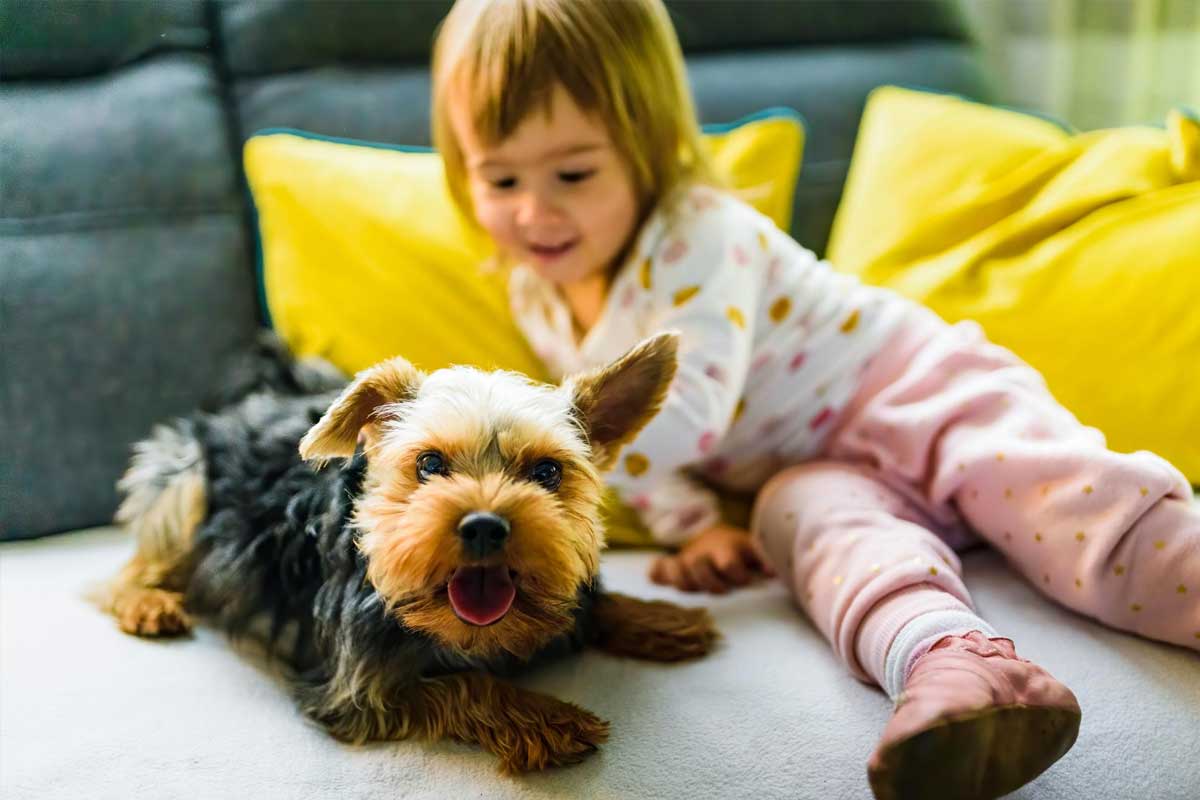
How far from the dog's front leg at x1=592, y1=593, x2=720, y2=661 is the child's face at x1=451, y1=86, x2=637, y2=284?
0.33 m

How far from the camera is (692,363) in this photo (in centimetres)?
106

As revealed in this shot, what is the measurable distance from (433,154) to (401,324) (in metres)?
0.31

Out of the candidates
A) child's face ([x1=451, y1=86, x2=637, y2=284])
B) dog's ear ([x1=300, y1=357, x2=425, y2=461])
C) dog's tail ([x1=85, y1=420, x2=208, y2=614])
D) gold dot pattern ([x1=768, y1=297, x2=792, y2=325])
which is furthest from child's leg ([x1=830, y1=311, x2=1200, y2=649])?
dog's tail ([x1=85, y1=420, x2=208, y2=614])

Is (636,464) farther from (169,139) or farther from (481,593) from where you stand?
(169,139)

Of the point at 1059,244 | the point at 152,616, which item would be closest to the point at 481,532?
the point at 152,616

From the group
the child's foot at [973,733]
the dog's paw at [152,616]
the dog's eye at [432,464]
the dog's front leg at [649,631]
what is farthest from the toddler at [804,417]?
the dog's paw at [152,616]

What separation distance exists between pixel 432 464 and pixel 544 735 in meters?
0.25

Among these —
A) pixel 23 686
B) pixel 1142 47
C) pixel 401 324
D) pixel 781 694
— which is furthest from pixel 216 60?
pixel 1142 47

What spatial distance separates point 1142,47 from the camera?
1.65 meters

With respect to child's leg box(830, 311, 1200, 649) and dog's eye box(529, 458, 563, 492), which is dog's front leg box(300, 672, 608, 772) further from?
child's leg box(830, 311, 1200, 649)

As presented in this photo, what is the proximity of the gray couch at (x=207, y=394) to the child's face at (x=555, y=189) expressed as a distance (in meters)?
0.33

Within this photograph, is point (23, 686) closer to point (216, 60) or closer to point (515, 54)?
point (515, 54)

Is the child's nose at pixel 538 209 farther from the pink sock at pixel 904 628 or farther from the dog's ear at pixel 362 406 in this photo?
the pink sock at pixel 904 628

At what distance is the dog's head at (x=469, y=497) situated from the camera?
0.67m
